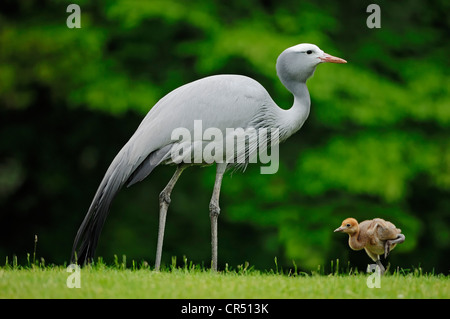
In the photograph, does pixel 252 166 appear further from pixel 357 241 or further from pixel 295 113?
pixel 357 241

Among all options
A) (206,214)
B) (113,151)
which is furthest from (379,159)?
(113,151)

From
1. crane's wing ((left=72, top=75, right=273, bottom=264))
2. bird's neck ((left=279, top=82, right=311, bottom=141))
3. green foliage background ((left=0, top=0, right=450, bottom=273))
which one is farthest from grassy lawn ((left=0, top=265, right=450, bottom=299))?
green foliage background ((left=0, top=0, right=450, bottom=273))

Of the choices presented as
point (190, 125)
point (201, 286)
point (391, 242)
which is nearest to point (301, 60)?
point (190, 125)

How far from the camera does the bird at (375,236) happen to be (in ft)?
18.2

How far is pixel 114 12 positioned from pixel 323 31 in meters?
3.41

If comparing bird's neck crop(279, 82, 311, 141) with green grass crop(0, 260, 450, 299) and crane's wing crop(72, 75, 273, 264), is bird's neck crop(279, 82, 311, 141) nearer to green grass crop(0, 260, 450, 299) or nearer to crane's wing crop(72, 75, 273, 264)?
crane's wing crop(72, 75, 273, 264)

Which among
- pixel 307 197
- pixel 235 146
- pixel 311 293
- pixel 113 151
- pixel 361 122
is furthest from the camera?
pixel 113 151

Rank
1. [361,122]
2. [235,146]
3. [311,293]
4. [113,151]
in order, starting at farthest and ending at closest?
[113,151], [361,122], [235,146], [311,293]

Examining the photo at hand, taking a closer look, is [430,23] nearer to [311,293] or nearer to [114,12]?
[114,12]

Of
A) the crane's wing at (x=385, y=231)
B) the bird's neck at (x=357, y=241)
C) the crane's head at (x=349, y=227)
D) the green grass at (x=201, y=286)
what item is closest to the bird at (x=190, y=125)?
the green grass at (x=201, y=286)

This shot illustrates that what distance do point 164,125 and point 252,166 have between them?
17.5 ft

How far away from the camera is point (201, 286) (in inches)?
194

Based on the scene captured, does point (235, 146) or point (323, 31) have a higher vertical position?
point (323, 31)

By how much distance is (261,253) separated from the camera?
11.9 meters
